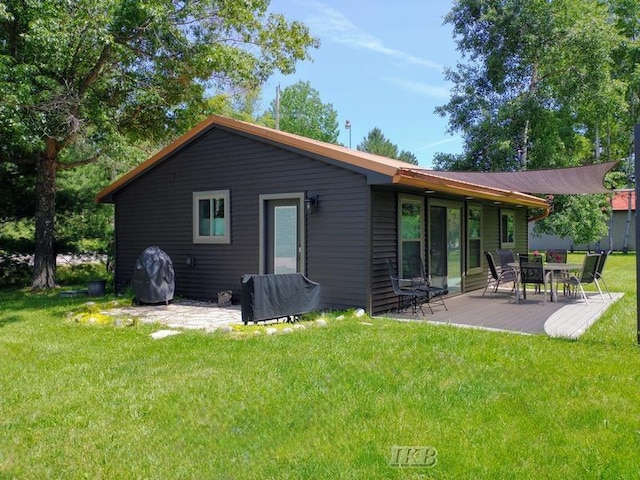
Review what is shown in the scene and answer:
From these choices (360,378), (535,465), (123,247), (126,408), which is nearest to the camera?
(535,465)

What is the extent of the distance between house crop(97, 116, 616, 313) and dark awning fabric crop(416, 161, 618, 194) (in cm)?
14

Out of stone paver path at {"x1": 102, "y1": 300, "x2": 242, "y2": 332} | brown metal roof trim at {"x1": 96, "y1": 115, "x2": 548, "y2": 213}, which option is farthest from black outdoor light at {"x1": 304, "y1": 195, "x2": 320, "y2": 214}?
stone paver path at {"x1": 102, "y1": 300, "x2": 242, "y2": 332}

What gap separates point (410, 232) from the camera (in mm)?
8383

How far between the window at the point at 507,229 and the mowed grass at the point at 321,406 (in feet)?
23.0

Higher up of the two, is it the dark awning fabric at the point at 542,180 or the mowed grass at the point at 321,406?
the dark awning fabric at the point at 542,180

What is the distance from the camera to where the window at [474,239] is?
10648 millimetres

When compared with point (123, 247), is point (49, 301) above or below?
below

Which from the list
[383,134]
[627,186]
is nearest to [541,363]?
[627,186]

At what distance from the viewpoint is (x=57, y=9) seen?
9.45m

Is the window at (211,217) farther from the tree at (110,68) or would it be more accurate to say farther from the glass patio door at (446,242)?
the glass patio door at (446,242)

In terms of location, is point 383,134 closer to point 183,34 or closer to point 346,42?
point 346,42

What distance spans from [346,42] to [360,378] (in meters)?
16.3

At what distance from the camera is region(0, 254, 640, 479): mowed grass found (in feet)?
9.14

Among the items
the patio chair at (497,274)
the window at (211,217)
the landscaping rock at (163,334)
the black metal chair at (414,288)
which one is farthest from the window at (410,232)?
the landscaping rock at (163,334)
